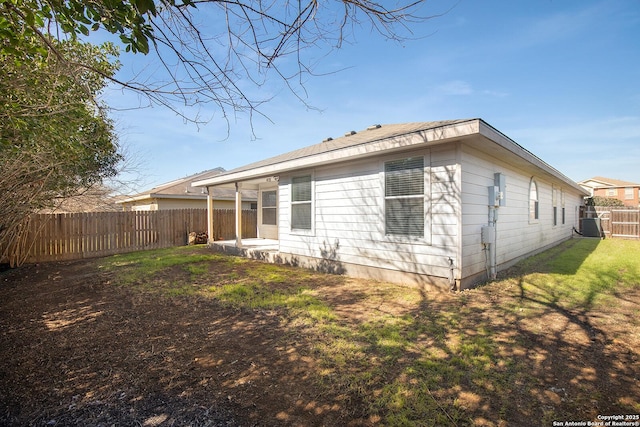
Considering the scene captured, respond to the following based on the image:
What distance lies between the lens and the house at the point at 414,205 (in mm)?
5203

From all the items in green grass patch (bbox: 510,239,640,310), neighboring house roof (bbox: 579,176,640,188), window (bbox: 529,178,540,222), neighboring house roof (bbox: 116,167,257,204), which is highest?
neighboring house roof (bbox: 579,176,640,188)

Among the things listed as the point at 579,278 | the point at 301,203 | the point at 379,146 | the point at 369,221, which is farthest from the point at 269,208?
the point at 579,278

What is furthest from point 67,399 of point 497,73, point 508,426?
point 497,73

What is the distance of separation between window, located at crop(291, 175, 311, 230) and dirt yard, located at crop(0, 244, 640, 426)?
340 centimetres

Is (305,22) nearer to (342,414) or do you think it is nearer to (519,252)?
(342,414)

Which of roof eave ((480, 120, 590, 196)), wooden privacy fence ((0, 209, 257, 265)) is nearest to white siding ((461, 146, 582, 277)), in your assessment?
roof eave ((480, 120, 590, 196))

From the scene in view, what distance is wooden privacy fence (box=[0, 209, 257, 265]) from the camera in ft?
31.3

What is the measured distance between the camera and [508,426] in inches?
Answer: 77.9

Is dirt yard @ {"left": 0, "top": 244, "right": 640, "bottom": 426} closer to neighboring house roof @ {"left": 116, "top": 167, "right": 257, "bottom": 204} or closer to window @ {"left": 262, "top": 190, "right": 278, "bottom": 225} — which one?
window @ {"left": 262, "top": 190, "right": 278, "bottom": 225}

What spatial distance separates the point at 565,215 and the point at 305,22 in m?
16.1

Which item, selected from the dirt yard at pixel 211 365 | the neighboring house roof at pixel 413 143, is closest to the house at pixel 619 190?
the neighboring house roof at pixel 413 143

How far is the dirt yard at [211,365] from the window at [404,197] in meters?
1.47

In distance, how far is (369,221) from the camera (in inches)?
253

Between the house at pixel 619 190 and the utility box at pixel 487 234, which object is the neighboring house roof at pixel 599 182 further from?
the utility box at pixel 487 234
